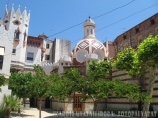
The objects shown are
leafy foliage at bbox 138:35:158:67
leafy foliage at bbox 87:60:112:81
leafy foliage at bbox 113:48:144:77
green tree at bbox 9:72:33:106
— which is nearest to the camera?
leafy foliage at bbox 138:35:158:67

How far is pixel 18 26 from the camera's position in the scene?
1506 inches

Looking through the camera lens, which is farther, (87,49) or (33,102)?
(87,49)

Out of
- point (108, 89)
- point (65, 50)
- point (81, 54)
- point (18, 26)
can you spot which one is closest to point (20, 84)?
point (108, 89)

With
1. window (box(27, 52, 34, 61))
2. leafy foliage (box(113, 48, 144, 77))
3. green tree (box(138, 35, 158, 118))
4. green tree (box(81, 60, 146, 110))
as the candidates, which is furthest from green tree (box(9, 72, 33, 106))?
window (box(27, 52, 34, 61))

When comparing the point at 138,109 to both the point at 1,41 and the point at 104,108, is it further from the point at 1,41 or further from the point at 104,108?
the point at 1,41

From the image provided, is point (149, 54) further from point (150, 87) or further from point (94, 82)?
point (94, 82)

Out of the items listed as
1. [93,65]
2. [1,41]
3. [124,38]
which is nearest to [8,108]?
[1,41]

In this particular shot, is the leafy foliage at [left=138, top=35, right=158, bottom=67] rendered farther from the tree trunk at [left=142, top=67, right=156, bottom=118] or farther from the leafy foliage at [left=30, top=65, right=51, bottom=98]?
the leafy foliage at [left=30, top=65, right=51, bottom=98]

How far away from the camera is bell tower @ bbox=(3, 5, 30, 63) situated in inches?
1469

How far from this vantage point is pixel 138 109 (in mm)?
21609

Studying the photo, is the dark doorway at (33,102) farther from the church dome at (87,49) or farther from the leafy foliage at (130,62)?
the leafy foliage at (130,62)

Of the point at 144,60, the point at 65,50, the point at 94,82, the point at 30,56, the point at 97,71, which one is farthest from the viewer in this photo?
the point at 65,50

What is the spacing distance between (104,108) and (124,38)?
14420mm

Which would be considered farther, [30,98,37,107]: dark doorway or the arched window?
the arched window
